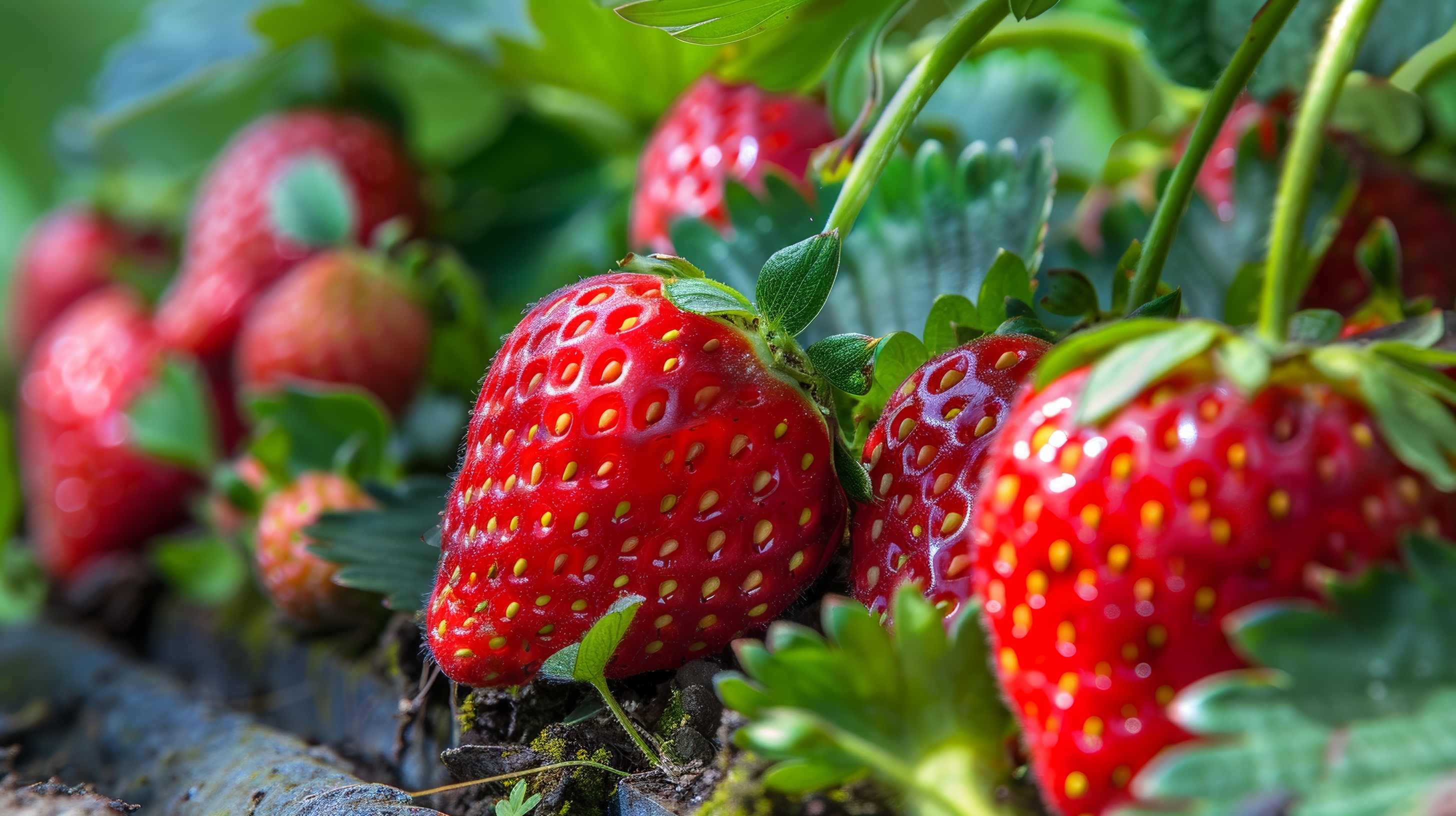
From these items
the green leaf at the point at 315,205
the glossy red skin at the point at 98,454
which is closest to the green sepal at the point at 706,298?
the green leaf at the point at 315,205

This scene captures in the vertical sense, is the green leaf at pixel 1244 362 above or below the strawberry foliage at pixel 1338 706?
above

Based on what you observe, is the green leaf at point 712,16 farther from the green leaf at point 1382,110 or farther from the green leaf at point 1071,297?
the green leaf at point 1382,110

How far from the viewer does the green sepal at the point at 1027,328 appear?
0.42 metres

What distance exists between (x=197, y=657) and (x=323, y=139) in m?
0.47

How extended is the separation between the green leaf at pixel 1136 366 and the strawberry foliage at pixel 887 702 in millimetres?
76

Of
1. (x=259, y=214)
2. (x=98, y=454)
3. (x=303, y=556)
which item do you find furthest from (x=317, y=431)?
(x=98, y=454)

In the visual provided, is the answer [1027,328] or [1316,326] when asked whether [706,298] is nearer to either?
[1027,328]

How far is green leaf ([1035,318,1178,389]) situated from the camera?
298 millimetres

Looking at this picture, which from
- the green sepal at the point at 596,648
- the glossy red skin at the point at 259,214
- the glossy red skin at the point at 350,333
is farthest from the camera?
the glossy red skin at the point at 259,214

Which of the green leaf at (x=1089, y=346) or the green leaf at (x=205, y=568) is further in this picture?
the green leaf at (x=205, y=568)

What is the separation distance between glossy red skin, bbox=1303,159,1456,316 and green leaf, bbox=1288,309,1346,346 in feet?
0.54

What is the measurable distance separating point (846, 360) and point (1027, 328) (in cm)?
8

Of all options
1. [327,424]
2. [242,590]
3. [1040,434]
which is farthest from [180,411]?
[1040,434]

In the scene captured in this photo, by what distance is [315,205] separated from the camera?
2.95 ft
